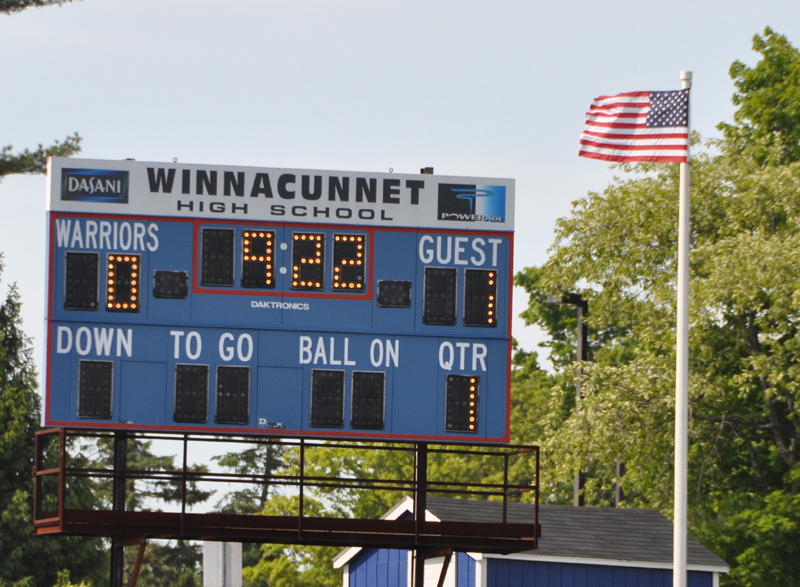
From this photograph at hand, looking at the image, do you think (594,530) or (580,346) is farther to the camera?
(580,346)

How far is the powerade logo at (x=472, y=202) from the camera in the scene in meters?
18.5

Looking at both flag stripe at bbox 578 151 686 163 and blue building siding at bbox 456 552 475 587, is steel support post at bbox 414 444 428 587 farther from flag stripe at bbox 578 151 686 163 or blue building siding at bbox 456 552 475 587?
blue building siding at bbox 456 552 475 587

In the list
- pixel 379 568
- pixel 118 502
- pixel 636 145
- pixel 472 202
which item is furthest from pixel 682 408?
pixel 379 568

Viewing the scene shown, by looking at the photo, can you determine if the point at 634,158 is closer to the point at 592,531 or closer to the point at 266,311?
the point at 266,311

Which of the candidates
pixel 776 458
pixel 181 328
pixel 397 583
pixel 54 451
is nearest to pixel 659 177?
pixel 776 458

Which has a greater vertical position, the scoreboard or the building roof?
the scoreboard

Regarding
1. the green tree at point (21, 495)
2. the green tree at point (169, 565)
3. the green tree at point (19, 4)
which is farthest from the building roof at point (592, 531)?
the green tree at point (169, 565)

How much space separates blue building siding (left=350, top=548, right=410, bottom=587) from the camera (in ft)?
92.9

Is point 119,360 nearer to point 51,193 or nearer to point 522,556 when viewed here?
point 51,193

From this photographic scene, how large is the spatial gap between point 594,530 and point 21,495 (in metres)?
20.0

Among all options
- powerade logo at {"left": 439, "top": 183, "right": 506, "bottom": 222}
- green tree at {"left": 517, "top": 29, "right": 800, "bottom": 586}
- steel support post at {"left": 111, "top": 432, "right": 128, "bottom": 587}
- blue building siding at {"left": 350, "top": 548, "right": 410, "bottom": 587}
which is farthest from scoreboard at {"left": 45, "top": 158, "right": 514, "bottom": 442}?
green tree at {"left": 517, "top": 29, "right": 800, "bottom": 586}

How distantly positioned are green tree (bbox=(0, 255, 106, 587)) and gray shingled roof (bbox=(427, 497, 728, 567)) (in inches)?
649

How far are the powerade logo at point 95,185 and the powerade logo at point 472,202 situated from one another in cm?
482

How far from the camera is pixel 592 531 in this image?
2580 centimetres
